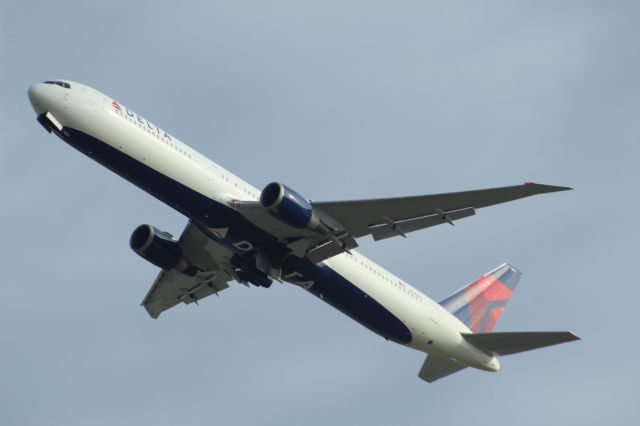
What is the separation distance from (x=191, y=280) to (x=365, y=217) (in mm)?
11149

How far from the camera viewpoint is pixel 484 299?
153ft

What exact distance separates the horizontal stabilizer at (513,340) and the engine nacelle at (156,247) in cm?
1277

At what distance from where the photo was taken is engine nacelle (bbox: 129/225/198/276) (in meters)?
39.6

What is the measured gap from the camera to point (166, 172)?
34.5 meters

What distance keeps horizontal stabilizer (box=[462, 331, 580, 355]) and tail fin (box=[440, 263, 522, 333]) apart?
107 inches

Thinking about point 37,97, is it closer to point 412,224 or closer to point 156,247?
point 156,247

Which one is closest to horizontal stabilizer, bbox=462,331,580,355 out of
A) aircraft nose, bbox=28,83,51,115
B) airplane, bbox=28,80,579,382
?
airplane, bbox=28,80,579,382

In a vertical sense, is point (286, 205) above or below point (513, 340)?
below

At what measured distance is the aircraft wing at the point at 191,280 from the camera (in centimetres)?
4041

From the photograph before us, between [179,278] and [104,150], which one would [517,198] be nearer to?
[104,150]

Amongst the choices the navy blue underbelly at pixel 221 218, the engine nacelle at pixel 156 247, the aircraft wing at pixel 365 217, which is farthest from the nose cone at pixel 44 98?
the engine nacelle at pixel 156 247

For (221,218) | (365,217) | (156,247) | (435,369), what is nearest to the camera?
(221,218)

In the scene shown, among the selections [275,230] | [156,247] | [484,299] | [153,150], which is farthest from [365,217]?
[484,299]

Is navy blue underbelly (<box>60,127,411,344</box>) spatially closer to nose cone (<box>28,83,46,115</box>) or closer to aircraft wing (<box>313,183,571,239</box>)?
nose cone (<box>28,83,46,115</box>)
